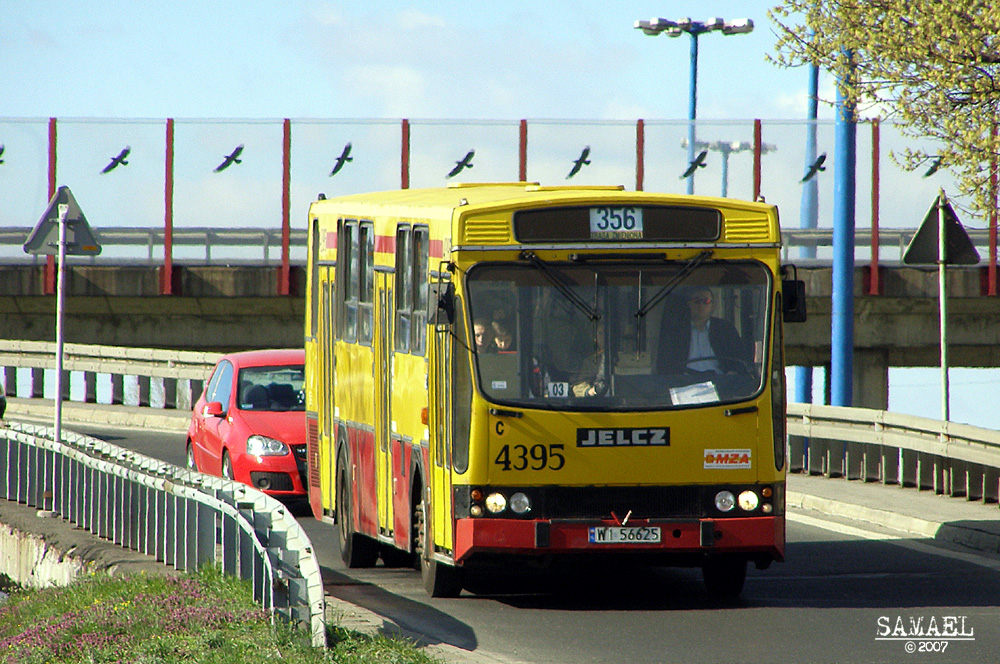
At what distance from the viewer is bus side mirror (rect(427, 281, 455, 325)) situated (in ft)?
38.1

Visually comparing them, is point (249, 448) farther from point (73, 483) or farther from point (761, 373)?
point (761, 373)

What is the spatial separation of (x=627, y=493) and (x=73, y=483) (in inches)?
228

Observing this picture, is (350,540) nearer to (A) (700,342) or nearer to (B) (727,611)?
(B) (727,611)

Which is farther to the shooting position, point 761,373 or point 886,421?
point 886,421

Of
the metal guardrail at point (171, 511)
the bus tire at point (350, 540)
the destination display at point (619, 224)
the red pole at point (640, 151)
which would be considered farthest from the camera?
the red pole at point (640, 151)

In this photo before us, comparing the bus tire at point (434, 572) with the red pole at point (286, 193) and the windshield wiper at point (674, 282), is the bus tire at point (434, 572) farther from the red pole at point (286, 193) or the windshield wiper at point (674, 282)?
the red pole at point (286, 193)

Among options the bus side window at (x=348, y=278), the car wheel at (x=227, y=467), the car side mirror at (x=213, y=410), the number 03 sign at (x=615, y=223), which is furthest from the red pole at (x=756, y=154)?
the number 03 sign at (x=615, y=223)

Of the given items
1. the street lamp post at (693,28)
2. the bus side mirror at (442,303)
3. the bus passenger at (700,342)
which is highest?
the street lamp post at (693,28)

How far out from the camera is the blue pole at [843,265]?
2191 cm

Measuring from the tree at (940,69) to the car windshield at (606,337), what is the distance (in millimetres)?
7188

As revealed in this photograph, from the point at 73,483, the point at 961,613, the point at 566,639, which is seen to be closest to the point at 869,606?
the point at 961,613

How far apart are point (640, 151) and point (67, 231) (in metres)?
17.7

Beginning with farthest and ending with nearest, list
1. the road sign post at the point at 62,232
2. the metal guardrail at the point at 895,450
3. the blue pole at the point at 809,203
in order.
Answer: the blue pole at the point at 809,203
the road sign post at the point at 62,232
the metal guardrail at the point at 895,450

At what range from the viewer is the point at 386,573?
1408 centimetres
